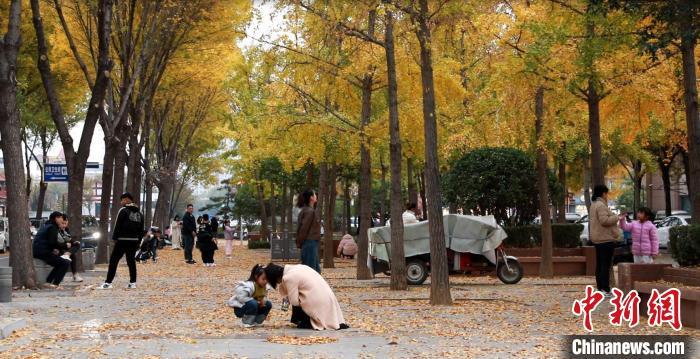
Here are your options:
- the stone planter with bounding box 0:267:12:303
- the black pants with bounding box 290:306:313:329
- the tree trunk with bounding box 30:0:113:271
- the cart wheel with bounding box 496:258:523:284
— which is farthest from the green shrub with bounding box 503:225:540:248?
the black pants with bounding box 290:306:313:329

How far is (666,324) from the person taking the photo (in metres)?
13.2

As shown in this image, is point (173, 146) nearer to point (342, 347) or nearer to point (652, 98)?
point (652, 98)

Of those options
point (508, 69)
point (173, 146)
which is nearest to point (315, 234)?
point (508, 69)

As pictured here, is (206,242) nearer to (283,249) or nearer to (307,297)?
(283,249)

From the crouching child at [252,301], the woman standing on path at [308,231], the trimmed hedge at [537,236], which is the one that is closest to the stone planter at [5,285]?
the woman standing on path at [308,231]

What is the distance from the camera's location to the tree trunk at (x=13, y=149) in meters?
18.2

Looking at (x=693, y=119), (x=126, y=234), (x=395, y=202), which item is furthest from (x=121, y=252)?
(x=693, y=119)

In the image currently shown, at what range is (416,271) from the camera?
21.9 meters

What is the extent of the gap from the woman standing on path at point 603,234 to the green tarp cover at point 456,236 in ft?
15.9

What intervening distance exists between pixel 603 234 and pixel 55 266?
9.30m

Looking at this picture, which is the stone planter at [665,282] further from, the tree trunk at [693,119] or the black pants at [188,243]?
the black pants at [188,243]

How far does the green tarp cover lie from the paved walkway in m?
1.19

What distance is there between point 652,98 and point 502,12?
3.72 meters

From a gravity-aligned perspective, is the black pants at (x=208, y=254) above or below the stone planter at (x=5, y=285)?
above
